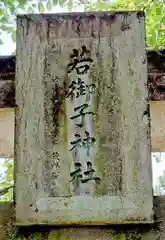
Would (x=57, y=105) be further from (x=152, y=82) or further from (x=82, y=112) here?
(x=152, y=82)

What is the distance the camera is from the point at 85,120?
2.55 m

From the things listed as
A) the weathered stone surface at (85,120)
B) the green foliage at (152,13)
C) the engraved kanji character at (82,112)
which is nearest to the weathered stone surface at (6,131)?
the weathered stone surface at (85,120)

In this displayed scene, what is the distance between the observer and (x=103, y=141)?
8.32 feet

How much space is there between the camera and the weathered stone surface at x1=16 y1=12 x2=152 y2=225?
2484 mm

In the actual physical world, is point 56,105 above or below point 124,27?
below

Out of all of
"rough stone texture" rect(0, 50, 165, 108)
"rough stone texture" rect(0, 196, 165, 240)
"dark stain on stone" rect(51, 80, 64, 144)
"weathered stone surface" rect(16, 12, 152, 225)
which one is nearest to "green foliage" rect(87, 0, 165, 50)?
"rough stone texture" rect(0, 50, 165, 108)

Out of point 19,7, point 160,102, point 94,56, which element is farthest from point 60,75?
point 19,7

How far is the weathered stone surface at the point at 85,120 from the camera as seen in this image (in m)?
2.48

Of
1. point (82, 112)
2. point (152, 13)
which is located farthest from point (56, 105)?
point (152, 13)

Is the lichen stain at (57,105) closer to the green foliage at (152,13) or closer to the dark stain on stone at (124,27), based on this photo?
the dark stain on stone at (124,27)

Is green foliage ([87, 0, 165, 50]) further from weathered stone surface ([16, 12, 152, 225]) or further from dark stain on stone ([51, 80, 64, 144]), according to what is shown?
dark stain on stone ([51, 80, 64, 144])

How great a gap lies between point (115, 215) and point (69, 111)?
54 cm

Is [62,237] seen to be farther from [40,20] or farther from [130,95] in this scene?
[40,20]

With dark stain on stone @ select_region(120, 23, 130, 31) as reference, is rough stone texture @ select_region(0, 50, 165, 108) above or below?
below
